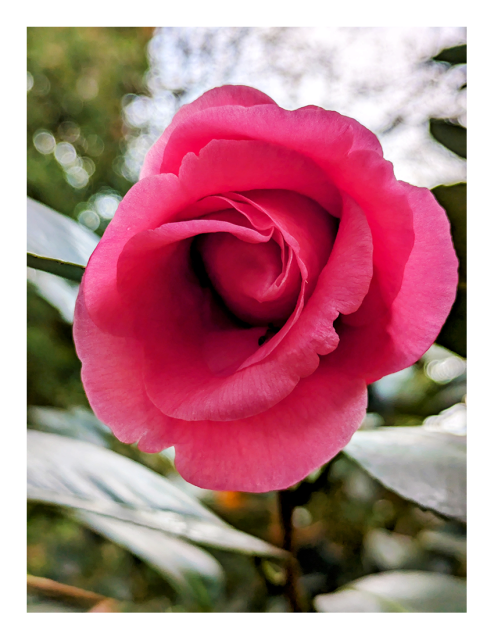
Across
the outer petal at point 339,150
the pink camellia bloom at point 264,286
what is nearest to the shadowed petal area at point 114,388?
the pink camellia bloom at point 264,286

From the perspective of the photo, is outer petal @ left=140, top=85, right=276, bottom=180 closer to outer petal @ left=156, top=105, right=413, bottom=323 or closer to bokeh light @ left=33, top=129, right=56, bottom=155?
outer petal @ left=156, top=105, right=413, bottom=323

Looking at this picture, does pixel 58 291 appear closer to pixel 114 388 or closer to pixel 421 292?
pixel 114 388

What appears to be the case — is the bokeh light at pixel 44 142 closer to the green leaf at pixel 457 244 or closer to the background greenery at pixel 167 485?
the background greenery at pixel 167 485

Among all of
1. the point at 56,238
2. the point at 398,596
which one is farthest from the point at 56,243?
the point at 398,596

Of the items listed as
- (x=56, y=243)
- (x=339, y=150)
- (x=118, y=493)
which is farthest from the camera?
(x=118, y=493)

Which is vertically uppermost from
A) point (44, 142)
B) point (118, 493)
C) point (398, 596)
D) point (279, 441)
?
point (44, 142)
